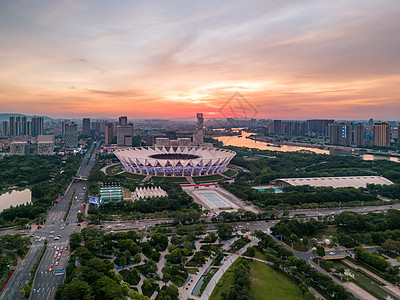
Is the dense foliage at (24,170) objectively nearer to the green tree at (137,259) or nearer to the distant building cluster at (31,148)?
the distant building cluster at (31,148)

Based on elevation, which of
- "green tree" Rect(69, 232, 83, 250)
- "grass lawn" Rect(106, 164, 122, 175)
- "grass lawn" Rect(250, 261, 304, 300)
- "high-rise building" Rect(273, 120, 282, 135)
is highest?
"high-rise building" Rect(273, 120, 282, 135)

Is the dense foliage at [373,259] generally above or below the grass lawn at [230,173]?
below

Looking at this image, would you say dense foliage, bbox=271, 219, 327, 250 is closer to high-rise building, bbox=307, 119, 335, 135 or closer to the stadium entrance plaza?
the stadium entrance plaza

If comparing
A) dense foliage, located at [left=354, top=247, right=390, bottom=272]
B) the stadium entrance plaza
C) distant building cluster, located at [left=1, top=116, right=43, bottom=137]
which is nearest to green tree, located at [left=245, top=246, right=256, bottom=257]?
dense foliage, located at [left=354, top=247, right=390, bottom=272]

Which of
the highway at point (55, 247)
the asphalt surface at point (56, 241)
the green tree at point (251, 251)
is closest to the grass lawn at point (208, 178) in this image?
the asphalt surface at point (56, 241)

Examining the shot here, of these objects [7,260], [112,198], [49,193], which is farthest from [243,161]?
[7,260]
